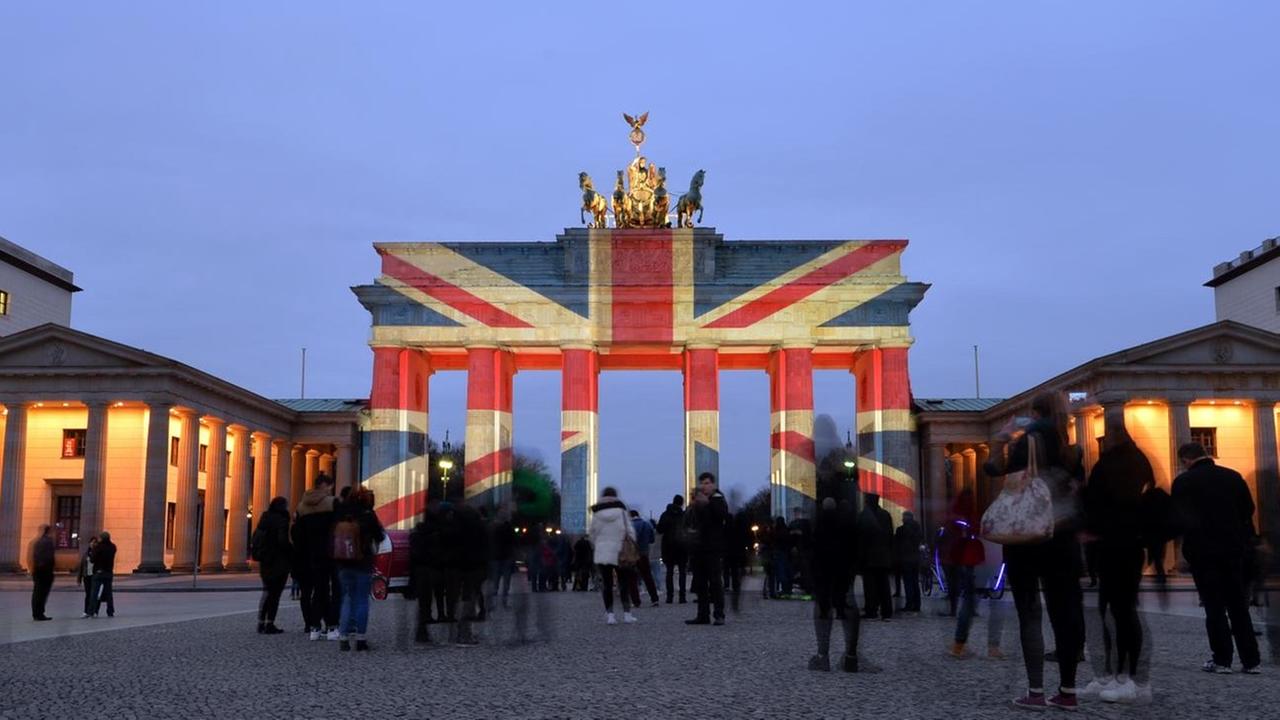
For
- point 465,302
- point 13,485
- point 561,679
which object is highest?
point 465,302

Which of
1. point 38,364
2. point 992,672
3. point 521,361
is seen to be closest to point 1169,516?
point 992,672

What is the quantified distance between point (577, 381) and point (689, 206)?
1068cm

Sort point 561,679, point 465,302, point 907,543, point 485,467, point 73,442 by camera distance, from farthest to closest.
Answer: point 465,302, point 485,467, point 73,442, point 907,543, point 561,679

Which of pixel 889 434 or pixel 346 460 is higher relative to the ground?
pixel 889 434

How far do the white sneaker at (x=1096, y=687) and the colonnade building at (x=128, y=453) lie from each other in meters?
36.1

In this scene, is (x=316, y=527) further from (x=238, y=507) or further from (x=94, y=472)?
(x=238, y=507)

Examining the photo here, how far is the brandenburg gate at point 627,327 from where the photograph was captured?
198ft

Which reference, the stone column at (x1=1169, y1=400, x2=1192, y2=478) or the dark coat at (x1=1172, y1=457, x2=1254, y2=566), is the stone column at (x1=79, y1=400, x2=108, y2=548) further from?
the dark coat at (x1=1172, y1=457, x2=1254, y2=566)

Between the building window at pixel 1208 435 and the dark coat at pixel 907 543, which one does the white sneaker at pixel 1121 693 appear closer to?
the dark coat at pixel 907 543

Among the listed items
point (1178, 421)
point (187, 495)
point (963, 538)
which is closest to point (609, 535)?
point (963, 538)

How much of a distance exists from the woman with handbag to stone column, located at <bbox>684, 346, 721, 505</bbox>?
170 feet

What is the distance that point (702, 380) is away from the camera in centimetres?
6056

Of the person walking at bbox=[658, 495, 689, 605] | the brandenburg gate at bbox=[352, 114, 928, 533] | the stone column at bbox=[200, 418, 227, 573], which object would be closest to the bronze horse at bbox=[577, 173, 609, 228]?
the brandenburg gate at bbox=[352, 114, 928, 533]

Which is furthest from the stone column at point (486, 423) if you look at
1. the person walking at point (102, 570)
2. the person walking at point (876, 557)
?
the person walking at point (876, 557)
